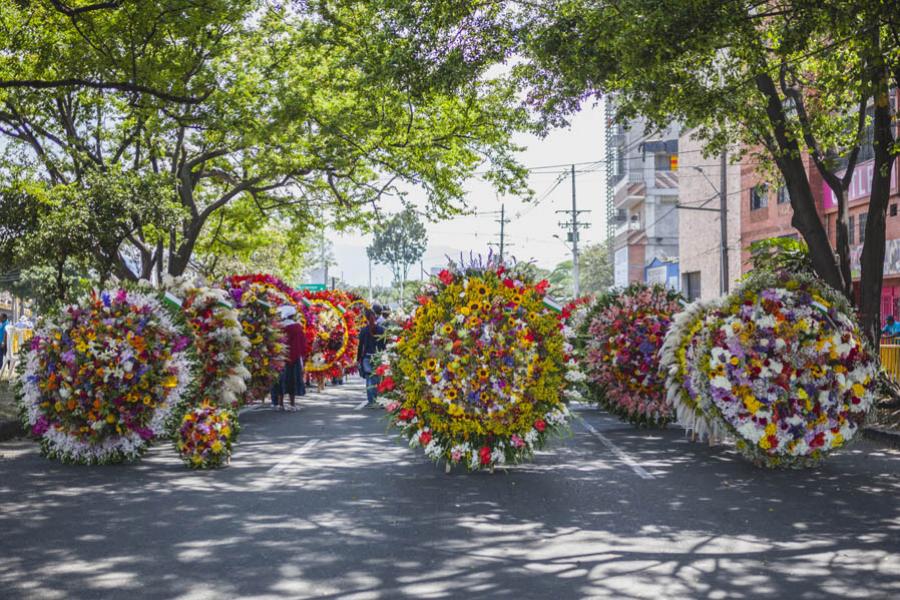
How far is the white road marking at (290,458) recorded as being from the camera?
10531 millimetres

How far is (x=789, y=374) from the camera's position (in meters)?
10.3

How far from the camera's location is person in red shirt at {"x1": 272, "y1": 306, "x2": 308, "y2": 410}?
720 inches

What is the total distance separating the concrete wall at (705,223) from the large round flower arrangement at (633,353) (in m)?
33.4

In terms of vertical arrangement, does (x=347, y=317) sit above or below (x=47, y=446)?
above

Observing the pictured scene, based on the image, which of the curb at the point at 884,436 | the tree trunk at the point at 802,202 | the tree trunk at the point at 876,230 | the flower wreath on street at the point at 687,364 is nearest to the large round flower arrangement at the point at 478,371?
the flower wreath on street at the point at 687,364

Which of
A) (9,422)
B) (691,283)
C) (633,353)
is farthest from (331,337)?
(691,283)

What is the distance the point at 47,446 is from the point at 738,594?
8002mm

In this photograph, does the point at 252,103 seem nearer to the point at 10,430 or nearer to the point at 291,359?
the point at 291,359

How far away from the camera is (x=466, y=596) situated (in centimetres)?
560

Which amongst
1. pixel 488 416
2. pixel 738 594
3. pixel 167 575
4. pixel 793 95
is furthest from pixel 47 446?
pixel 793 95

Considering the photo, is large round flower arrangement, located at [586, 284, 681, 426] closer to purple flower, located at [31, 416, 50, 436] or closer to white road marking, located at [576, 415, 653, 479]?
white road marking, located at [576, 415, 653, 479]

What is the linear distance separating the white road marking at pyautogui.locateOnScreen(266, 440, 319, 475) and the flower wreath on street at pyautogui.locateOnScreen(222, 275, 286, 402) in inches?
166

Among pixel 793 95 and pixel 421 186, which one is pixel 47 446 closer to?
Answer: pixel 793 95

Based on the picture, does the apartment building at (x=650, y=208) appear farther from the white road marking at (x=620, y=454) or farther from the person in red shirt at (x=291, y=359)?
the white road marking at (x=620, y=454)
